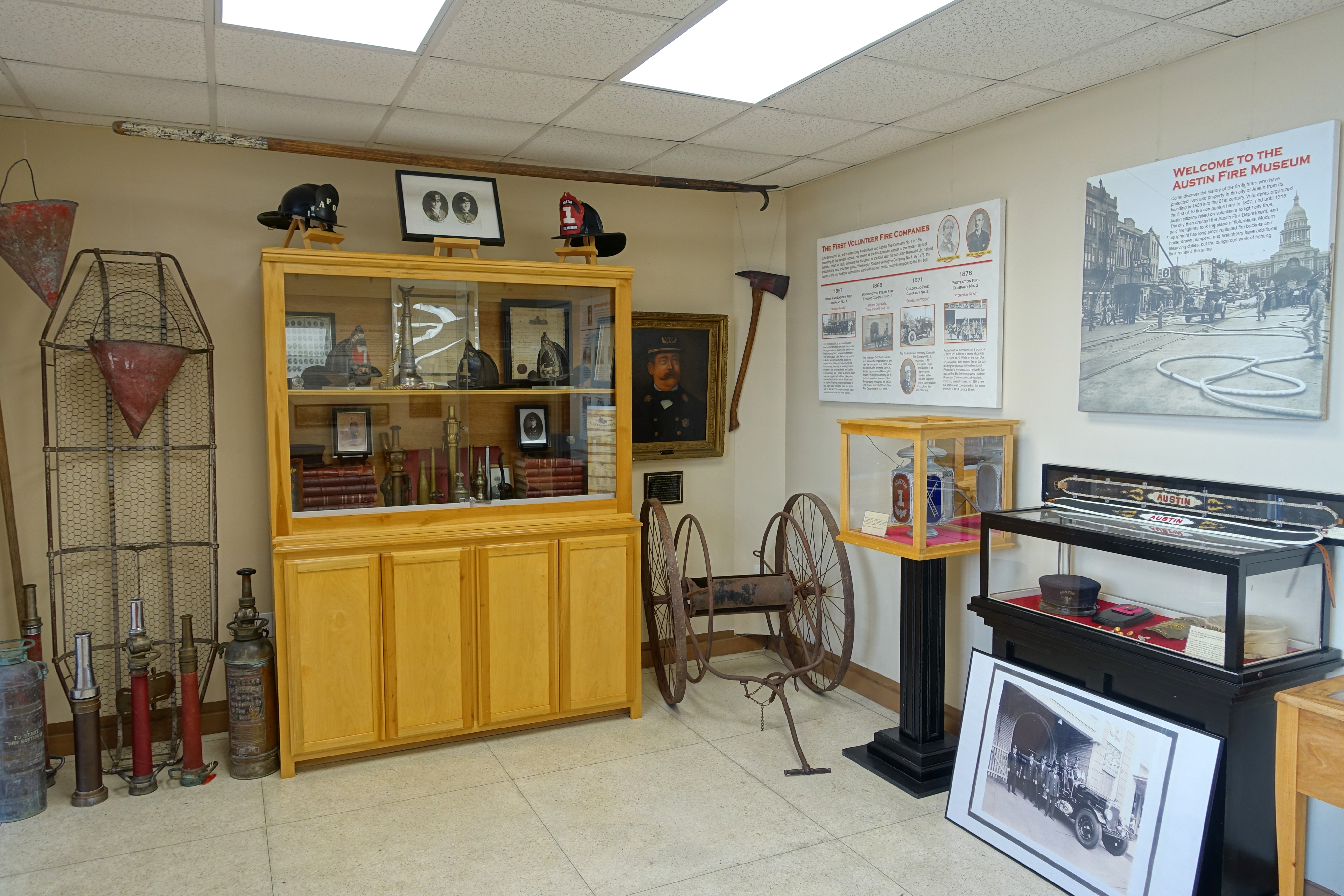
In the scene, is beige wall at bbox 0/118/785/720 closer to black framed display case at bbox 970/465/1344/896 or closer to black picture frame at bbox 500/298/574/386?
black picture frame at bbox 500/298/574/386

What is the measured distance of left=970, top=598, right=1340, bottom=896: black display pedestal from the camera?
7.76ft

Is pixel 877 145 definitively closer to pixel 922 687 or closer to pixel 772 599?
pixel 772 599

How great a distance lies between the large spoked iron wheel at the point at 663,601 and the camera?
3.71m

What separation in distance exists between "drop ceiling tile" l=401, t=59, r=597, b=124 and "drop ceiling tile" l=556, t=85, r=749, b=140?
0.09m

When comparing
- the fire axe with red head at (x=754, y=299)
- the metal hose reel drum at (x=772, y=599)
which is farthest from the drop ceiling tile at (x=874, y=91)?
the metal hose reel drum at (x=772, y=599)

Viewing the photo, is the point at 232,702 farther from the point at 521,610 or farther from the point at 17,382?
the point at 17,382

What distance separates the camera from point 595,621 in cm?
392

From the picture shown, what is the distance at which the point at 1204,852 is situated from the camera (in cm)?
236

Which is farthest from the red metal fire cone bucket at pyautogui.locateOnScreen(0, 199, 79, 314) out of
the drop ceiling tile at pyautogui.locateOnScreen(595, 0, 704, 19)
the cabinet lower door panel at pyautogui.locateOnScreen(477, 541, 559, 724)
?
the drop ceiling tile at pyautogui.locateOnScreen(595, 0, 704, 19)

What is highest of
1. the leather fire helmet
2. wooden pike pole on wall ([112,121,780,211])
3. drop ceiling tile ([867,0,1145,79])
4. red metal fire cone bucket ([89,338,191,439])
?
drop ceiling tile ([867,0,1145,79])

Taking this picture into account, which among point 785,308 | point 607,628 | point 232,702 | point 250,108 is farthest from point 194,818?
point 785,308

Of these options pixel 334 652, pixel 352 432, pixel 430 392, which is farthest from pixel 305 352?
pixel 334 652

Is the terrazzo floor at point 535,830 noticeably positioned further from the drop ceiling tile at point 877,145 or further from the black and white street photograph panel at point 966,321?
the drop ceiling tile at point 877,145

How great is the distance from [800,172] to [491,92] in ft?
5.79
